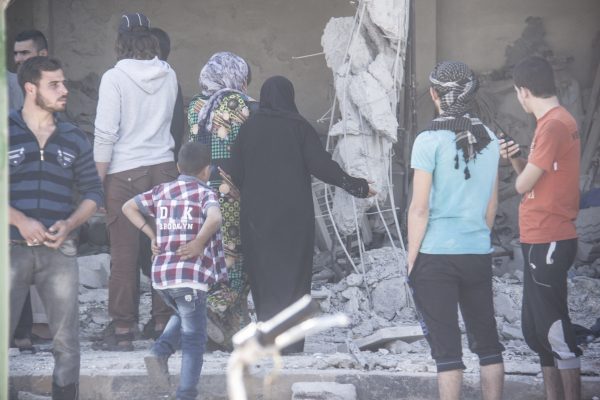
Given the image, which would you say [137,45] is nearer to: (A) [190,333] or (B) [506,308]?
(A) [190,333]

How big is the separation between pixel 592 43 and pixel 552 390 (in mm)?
5244

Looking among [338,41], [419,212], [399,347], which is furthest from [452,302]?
[338,41]

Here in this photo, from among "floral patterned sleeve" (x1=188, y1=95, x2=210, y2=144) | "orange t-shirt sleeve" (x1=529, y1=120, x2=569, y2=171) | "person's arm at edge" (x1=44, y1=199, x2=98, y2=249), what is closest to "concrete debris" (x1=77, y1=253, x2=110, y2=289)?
"floral patterned sleeve" (x1=188, y1=95, x2=210, y2=144)

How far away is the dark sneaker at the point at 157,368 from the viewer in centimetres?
520

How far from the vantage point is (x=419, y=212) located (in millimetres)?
4496

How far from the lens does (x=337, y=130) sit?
6.80 m

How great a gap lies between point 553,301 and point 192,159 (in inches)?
70.0

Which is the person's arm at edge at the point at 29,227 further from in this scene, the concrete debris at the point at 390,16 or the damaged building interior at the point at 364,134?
the concrete debris at the point at 390,16

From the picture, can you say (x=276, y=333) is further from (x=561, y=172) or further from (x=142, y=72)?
(x=142, y=72)

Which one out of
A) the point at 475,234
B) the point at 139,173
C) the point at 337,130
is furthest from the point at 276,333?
the point at 337,130

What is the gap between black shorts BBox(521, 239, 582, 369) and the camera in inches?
185

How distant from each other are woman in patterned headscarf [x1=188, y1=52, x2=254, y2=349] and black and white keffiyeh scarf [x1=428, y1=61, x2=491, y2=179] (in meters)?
1.55

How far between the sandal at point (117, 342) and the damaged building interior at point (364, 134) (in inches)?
3.3

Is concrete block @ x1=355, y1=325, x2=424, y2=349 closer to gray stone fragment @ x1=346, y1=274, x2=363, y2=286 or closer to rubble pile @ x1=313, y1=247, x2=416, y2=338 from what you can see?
rubble pile @ x1=313, y1=247, x2=416, y2=338
